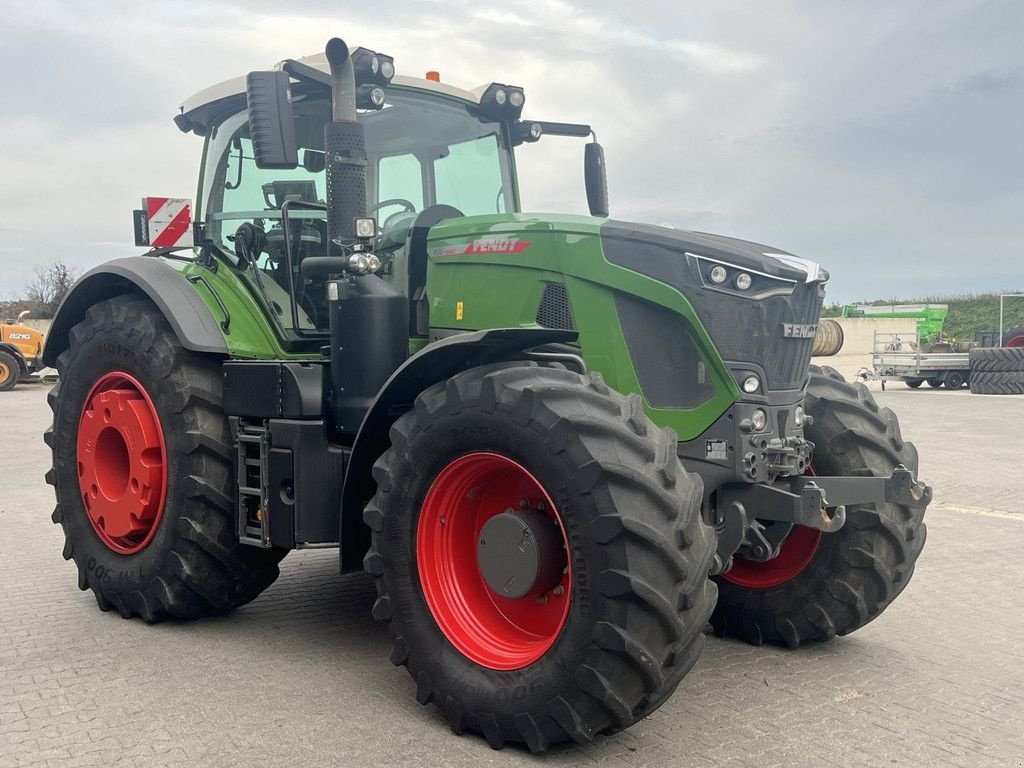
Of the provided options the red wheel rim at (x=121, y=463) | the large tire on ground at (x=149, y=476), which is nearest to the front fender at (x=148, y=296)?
the large tire on ground at (x=149, y=476)

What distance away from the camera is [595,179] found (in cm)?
593

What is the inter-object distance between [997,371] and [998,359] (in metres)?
0.27

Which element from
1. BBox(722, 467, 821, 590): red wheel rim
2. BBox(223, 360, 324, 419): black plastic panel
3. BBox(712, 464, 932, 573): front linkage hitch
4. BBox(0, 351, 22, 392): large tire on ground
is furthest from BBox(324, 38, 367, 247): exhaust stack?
BBox(0, 351, 22, 392): large tire on ground

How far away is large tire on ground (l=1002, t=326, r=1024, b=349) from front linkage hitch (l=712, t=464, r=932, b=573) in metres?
23.3

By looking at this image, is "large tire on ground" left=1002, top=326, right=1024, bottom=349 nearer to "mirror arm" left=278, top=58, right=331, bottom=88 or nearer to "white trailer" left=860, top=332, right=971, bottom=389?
"white trailer" left=860, top=332, right=971, bottom=389

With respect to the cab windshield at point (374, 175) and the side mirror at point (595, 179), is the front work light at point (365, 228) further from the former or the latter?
the side mirror at point (595, 179)

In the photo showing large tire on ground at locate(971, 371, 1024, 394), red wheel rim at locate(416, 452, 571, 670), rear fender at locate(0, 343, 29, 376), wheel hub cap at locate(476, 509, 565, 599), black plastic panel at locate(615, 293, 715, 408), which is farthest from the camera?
rear fender at locate(0, 343, 29, 376)

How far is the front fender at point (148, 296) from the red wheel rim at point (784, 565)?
2.91 metres

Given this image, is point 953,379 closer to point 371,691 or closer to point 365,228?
point 365,228

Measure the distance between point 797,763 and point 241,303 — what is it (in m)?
3.61

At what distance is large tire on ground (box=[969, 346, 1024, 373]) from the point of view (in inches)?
872

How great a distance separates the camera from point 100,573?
221 inches

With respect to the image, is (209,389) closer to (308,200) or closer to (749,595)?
(308,200)

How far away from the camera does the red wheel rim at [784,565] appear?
5.04 meters
